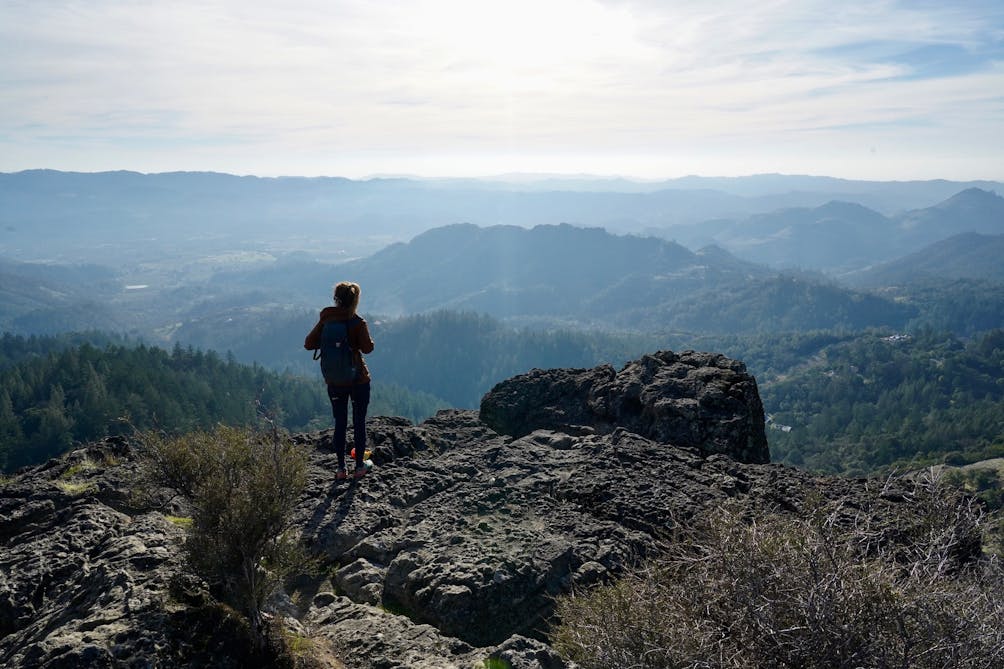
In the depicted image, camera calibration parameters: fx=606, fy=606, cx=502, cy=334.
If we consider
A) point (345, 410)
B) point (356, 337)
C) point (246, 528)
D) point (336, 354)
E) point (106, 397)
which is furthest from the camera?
point (106, 397)

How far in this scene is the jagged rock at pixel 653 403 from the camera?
1177 centimetres

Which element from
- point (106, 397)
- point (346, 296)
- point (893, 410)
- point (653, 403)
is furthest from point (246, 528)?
point (893, 410)

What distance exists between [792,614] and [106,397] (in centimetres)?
10174

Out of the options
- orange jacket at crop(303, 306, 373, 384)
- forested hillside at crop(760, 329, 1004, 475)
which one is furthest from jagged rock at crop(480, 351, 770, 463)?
forested hillside at crop(760, 329, 1004, 475)

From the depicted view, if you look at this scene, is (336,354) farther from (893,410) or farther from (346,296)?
(893,410)

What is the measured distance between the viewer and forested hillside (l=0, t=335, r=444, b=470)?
78.9 metres

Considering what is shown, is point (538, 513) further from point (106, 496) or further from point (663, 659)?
point (106, 496)

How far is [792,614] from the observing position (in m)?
4.03

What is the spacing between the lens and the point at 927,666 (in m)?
3.75

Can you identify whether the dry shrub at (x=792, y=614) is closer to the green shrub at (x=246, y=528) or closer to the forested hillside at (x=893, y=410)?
the green shrub at (x=246, y=528)

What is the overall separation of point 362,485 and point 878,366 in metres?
212

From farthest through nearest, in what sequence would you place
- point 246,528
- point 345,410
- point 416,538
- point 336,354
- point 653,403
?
point 653,403
point 345,410
point 336,354
point 416,538
point 246,528

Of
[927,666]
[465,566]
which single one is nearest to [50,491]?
[465,566]

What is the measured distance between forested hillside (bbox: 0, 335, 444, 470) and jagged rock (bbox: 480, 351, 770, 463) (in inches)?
2080
